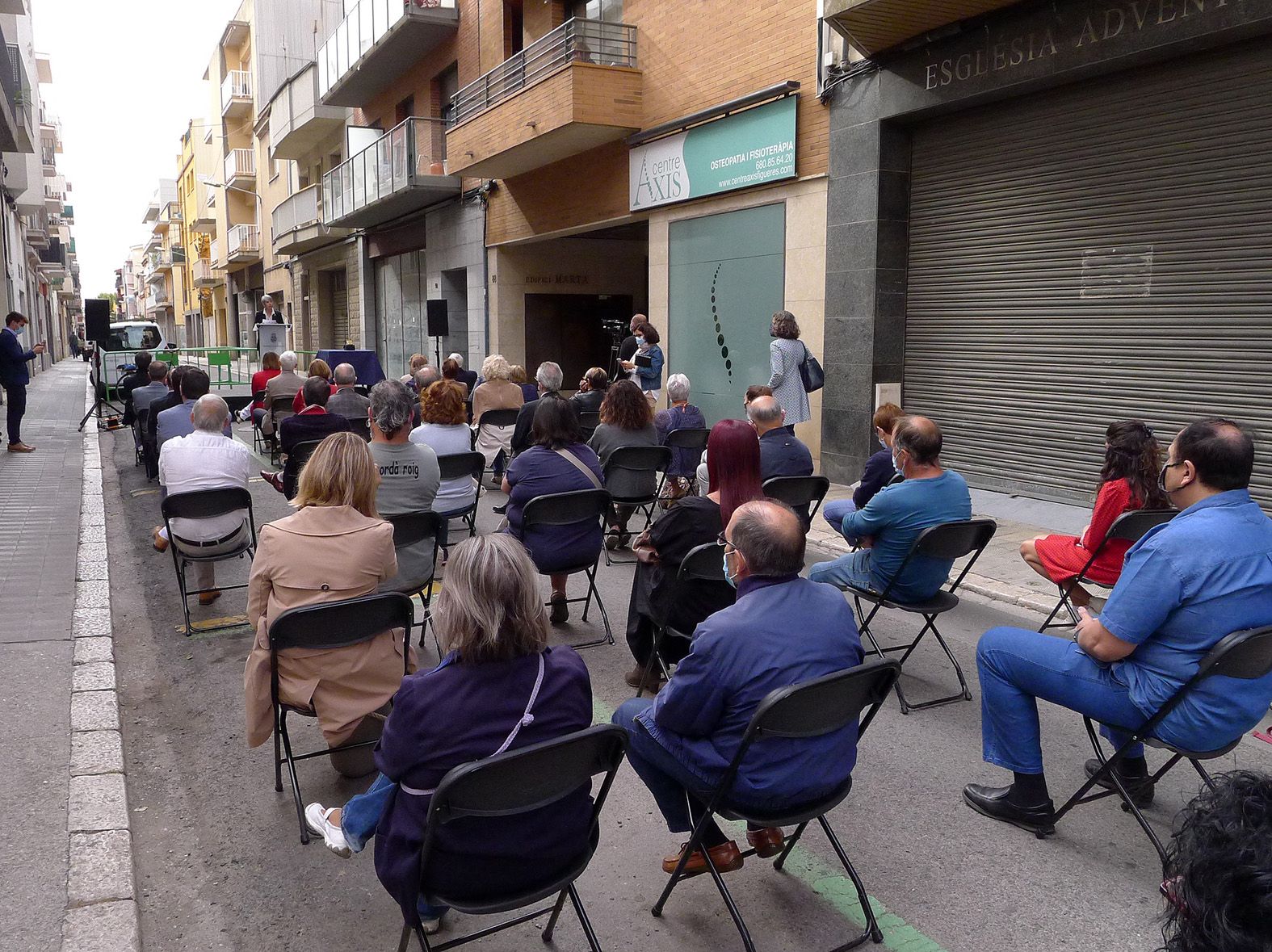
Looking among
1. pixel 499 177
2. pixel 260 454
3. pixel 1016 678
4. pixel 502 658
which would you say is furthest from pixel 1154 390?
pixel 499 177

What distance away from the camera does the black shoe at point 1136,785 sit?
355 centimetres

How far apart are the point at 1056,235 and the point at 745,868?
7785 mm

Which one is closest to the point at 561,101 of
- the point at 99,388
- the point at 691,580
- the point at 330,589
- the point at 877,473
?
the point at 99,388

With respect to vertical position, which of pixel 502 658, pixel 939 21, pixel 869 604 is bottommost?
pixel 869 604

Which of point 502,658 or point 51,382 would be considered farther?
point 51,382

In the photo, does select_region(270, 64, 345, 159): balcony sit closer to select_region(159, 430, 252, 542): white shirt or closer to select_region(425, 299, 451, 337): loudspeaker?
select_region(425, 299, 451, 337): loudspeaker

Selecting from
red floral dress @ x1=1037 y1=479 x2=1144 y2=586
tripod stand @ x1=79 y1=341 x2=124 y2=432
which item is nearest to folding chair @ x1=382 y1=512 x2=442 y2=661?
red floral dress @ x1=1037 y1=479 x2=1144 y2=586

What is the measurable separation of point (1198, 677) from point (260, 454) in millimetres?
12819

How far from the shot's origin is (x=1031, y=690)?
3465 mm

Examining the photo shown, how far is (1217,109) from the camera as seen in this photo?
7.86m

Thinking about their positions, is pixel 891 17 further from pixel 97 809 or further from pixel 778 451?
pixel 97 809

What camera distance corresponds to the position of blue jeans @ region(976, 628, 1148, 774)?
330 cm

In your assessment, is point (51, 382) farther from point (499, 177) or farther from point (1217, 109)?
point (1217, 109)

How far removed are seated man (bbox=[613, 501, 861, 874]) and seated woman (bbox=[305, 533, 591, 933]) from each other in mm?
398
